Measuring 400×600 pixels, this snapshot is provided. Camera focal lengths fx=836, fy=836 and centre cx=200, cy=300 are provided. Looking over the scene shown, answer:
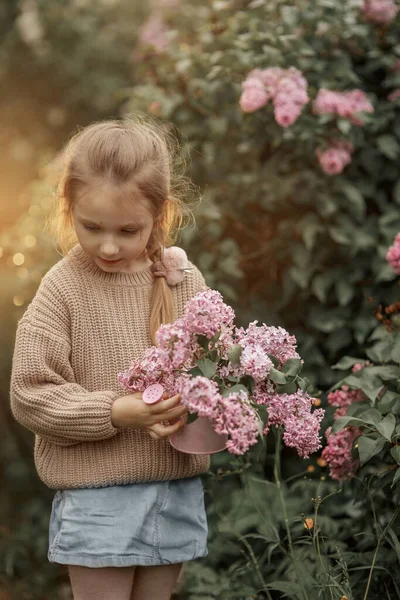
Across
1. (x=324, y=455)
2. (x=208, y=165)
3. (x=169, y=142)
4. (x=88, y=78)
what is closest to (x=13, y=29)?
(x=88, y=78)

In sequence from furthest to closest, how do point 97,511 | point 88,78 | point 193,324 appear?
point 88,78
point 97,511
point 193,324

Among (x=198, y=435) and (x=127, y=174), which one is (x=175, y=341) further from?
(x=127, y=174)

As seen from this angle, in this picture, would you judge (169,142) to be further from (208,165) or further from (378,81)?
(378,81)

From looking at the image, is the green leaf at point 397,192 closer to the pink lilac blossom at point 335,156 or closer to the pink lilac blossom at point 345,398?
the pink lilac blossom at point 335,156

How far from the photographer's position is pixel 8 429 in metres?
3.52

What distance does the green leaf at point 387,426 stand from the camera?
1906 mm

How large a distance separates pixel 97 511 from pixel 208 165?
173 centimetres

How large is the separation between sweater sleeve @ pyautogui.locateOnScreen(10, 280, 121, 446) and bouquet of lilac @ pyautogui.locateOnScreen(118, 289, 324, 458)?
10cm

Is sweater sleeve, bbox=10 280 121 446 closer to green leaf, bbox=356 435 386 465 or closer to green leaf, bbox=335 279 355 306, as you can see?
green leaf, bbox=356 435 386 465

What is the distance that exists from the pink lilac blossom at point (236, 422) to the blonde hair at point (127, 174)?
1.19 feet

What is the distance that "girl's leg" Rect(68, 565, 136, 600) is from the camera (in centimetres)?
185

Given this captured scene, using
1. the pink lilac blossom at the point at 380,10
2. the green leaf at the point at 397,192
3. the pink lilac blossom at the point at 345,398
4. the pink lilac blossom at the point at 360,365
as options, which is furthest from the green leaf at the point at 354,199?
the pink lilac blossom at the point at 345,398

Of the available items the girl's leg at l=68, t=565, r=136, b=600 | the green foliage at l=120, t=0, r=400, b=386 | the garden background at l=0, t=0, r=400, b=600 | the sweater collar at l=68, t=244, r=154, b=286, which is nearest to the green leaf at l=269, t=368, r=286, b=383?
the sweater collar at l=68, t=244, r=154, b=286

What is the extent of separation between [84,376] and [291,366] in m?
0.47
